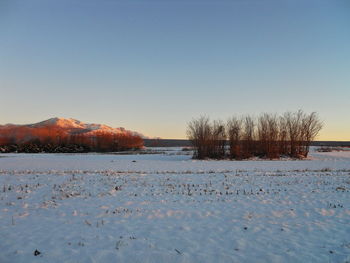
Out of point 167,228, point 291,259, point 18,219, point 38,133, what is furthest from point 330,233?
point 38,133

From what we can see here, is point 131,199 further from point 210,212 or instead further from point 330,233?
point 330,233

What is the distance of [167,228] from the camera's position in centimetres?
676

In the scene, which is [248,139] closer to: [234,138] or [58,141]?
[234,138]

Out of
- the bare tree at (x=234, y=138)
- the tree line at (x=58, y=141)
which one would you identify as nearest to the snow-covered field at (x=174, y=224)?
the bare tree at (x=234, y=138)

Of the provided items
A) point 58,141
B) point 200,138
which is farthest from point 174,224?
point 58,141

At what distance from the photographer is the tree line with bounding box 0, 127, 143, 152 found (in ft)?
197

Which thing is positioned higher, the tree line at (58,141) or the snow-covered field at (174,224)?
the tree line at (58,141)

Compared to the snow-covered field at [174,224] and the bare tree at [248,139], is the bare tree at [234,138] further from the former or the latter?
the snow-covered field at [174,224]

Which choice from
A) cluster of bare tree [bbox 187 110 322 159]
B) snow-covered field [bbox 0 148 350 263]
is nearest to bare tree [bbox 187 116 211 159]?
cluster of bare tree [bbox 187 110 322 159]

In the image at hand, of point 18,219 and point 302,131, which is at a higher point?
point 302,131

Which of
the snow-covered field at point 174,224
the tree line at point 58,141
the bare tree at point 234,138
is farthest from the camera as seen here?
the tree line at point 58,141

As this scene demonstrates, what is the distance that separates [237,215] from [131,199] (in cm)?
435

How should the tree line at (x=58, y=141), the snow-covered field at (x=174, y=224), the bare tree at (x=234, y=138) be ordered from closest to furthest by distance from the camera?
the snow-covered field at (x=174, y=224) → the bare tree at (x=234, y=138) → the tree line at (x=58, y=141)

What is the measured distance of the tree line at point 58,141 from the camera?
60041 millimetres
